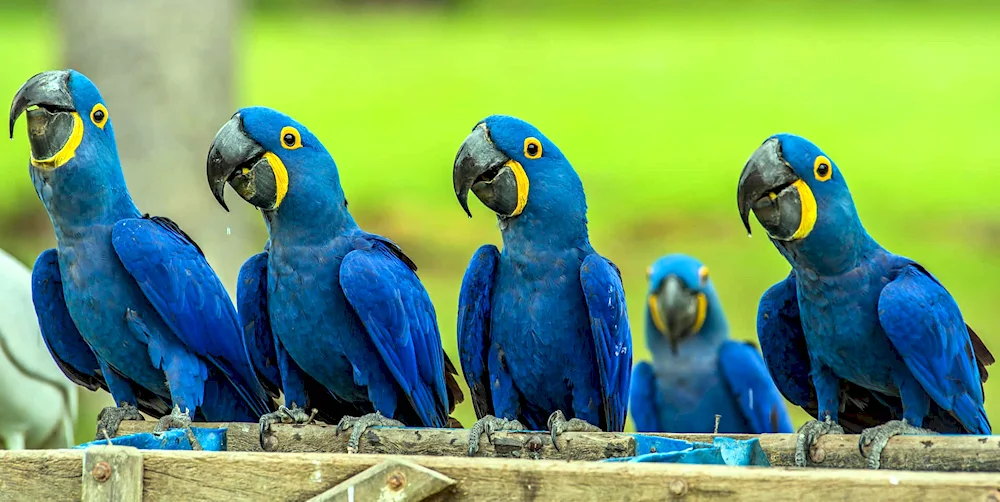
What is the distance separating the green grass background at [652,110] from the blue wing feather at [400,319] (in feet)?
15.6

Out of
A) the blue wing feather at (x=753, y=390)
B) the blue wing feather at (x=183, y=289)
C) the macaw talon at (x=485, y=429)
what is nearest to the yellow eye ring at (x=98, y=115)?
the blue wing feather at (x=183, y=289)

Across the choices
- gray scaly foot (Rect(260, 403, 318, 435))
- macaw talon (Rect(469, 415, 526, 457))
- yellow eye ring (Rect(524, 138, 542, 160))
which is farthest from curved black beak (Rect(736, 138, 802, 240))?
gray scaly foot (Rect(260, 403, 318, 435))

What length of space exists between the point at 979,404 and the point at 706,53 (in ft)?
24.8

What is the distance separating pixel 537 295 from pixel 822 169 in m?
0.78

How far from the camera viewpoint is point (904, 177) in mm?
8703

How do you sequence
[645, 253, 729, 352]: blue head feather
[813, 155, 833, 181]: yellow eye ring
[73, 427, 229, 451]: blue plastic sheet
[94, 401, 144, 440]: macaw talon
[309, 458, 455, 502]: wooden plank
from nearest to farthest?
[309, 458, 455, 502]: wooden plank, [73, 427, 229, 451]: blue plastic sheet, [813, 155, 833, 181]: yellow eye ring, [94, 401, 144, 440]: macaw talon, [645, 253, 729, 352]: blue head feather

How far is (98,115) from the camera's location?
2932 millimetres

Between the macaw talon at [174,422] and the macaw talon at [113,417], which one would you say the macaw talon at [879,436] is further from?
the macaw talon at [113,417]

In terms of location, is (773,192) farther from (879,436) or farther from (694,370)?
(694,370)

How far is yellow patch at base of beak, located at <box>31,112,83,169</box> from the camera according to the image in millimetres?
2830

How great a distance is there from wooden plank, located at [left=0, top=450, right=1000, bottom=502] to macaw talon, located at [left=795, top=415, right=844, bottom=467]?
56cm

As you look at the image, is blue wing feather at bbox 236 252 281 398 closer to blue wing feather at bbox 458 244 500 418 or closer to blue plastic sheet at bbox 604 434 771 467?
blue wing feather at bbox 458 244 500 418

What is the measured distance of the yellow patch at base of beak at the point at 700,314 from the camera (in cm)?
466

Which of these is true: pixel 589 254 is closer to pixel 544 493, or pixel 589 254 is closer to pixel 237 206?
pixel 544 493
